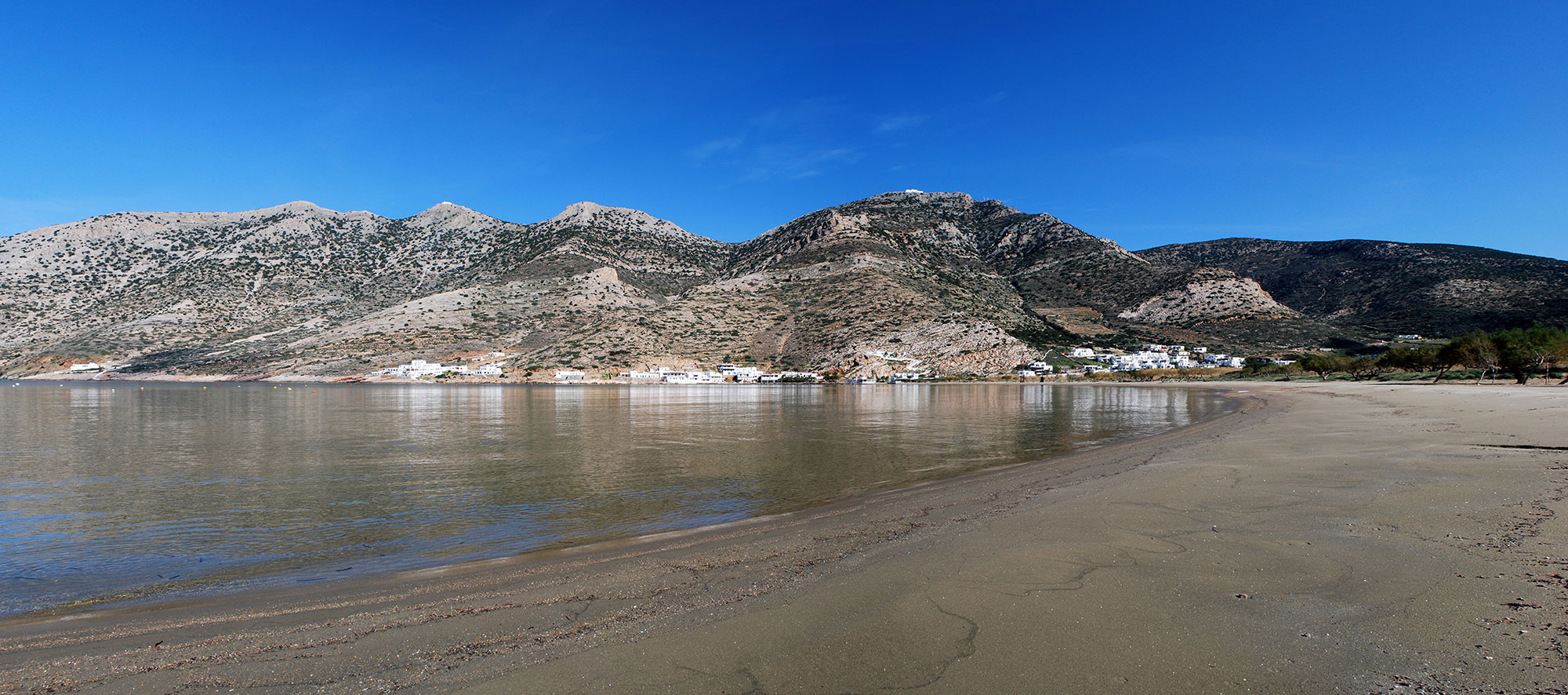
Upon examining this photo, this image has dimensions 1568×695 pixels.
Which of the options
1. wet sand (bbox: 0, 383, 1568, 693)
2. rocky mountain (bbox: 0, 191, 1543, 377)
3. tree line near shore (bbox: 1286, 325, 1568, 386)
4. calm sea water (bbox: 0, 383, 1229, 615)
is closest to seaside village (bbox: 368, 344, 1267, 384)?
rocky mountain (bbox: 0, 191, 1543, 377)

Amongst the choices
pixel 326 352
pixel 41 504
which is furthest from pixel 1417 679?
pixel 326 352

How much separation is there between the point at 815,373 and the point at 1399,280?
366 ft

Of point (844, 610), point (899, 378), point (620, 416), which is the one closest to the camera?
point (844, 610)

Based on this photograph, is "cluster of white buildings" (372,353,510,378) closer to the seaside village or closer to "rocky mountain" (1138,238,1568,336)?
the seaside village

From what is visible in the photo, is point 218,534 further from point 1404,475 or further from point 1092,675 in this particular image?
point 1404,475

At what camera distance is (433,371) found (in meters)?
99.0

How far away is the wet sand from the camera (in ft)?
13.2

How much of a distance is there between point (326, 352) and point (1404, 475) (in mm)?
126074

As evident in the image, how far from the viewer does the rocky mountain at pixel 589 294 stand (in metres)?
103

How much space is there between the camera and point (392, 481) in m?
14.4

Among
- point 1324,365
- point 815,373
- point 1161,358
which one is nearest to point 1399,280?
point 1161,358

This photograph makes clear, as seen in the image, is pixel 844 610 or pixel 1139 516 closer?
pixel 844 610

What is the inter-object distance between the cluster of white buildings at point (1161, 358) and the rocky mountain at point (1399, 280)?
3231 centimetres

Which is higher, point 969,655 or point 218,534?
point 969,655
